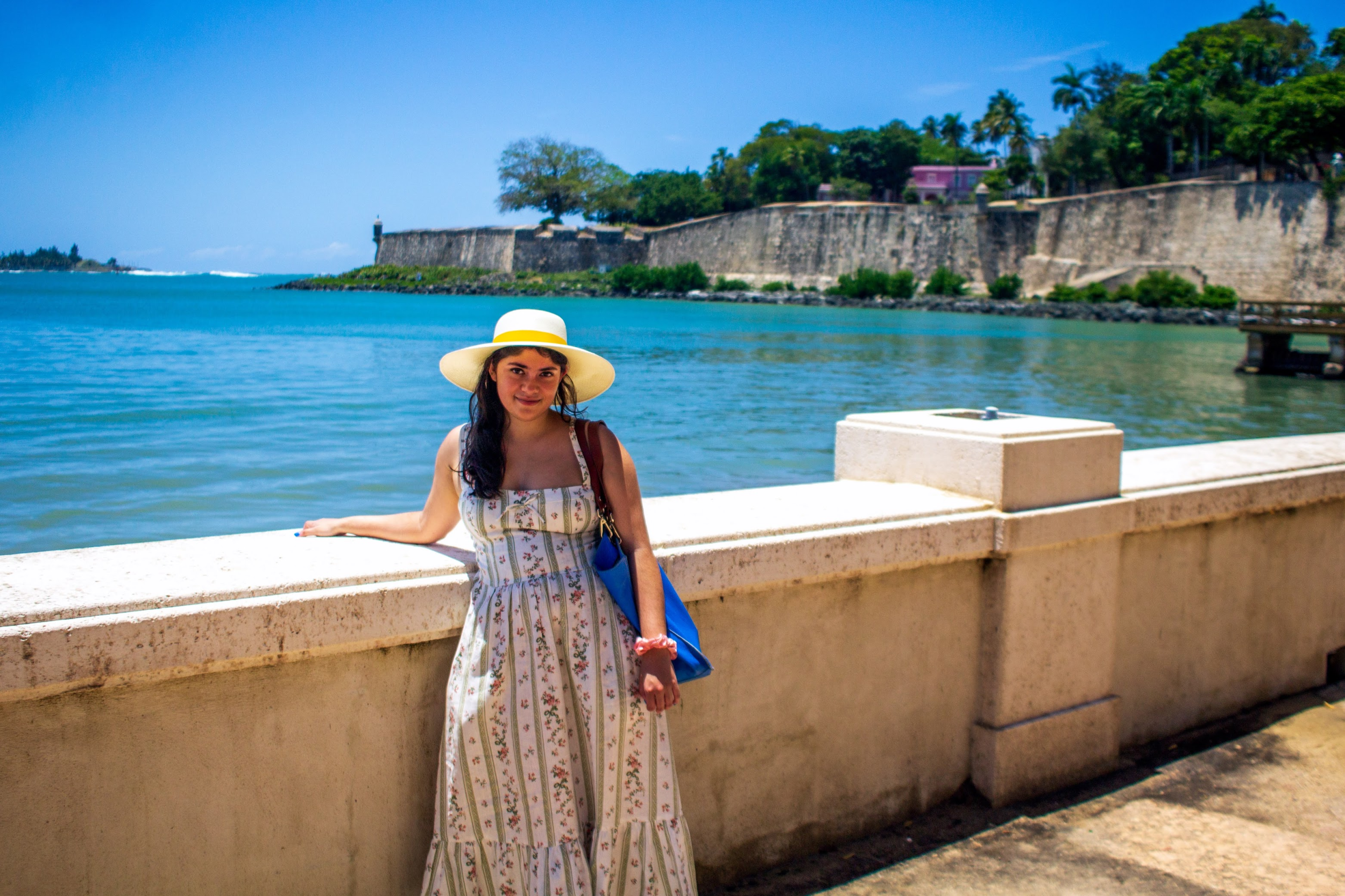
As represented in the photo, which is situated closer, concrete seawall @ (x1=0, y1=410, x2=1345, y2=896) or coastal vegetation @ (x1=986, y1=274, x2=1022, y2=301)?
concrete seawall @ (x1=0, y1=410, x2=1345, y2=896)

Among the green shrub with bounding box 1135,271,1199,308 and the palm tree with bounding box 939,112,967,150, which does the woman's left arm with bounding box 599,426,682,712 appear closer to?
the green shrub with bounding box 1135,271,1199,308

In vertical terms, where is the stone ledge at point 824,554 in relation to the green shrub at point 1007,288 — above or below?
below

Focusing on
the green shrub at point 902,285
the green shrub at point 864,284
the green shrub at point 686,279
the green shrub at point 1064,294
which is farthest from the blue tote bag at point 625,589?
the green shrub at point 686,279

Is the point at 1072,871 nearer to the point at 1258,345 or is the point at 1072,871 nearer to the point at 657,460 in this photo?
the point at 657,460

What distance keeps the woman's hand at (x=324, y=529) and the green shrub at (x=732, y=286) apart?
245 ft

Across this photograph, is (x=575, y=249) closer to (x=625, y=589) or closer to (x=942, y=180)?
(x=942, y=180)

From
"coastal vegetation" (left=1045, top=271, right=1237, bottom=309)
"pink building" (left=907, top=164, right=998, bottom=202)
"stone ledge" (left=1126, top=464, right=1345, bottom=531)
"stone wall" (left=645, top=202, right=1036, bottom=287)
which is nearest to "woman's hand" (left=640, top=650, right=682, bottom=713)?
"stone ledge" (left=1126, top=464, right=1345, bottom=531)

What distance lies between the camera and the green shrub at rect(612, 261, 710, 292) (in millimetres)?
80812

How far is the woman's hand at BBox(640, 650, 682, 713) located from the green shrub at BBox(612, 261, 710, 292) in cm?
7924

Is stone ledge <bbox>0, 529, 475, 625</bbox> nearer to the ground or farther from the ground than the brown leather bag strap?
nearer to the ground

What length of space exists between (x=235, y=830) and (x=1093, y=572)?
2159mm

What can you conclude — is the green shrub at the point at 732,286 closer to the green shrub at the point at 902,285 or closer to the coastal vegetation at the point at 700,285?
the coastal vegetation at the point at 700,285

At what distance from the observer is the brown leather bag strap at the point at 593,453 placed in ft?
6.85

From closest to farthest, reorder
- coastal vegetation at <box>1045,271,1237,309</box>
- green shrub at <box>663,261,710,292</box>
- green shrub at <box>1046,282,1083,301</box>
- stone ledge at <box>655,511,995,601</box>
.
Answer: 1. stone ledge at <box>655,511,995,601</box>
2. coastal vegetation at <box>1045,271,1237,309</box>
3. green shrub at <box>1046,282,1083,301</box>
4. green shrub at <box>663,261,710,292</box>
